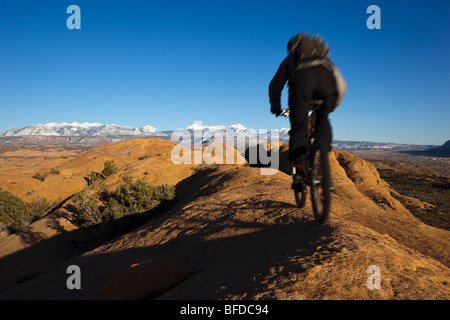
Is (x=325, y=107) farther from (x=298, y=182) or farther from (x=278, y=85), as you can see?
(x=298, y=182)

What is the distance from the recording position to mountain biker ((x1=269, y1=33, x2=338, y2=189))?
3.39 m

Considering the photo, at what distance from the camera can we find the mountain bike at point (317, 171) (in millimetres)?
3586

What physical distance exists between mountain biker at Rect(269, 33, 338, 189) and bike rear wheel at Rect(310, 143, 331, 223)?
0.20 meters

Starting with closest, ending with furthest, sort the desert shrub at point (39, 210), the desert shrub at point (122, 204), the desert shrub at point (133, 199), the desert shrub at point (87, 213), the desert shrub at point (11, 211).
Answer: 1. the desert shrub at point (133, 199)
2. the desert shrub at point (122, 204)
3. the desert shrub at point (87, 213)
4. the desert shrub at point (11, 211)
5. the desert shrub at point (39, 210)

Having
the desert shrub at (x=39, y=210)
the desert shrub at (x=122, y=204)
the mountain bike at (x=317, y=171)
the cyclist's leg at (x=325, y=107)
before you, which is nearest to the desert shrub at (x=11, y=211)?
the desert shrub at (x=39, y=210)

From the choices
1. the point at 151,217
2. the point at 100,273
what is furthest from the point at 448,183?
the point at 100,273

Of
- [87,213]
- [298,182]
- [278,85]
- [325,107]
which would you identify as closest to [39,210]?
[87,213]

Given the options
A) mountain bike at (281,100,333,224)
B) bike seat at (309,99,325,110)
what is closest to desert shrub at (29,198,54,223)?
mountain bike at (281,100,333,224)

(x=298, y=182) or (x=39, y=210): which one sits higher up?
(x=298, y=182)

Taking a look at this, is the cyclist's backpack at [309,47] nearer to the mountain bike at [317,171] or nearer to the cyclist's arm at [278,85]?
the cyclist's arm at [278,85]

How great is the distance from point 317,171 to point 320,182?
0.66 feet

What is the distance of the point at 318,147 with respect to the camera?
3707 mm

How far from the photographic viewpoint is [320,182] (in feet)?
12.3

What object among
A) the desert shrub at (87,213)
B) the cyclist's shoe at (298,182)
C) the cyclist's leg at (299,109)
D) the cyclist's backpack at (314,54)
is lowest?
the desert shrub at (87,213)
